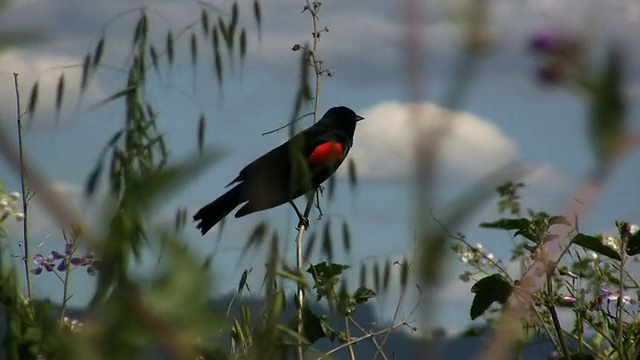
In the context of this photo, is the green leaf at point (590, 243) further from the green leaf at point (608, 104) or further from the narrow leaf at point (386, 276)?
the green leaf at point (608, 104)

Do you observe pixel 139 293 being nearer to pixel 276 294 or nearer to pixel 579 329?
pixel 276 294

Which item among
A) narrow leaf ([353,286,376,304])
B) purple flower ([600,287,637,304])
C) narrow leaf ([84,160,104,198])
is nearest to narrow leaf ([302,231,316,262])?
narrow leaf ([84,160,104,198])

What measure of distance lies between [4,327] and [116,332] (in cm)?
62

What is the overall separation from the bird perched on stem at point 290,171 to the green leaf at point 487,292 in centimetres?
32

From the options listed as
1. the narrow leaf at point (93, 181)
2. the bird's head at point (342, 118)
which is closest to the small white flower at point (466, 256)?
the narrow leaf at point (93, 181)

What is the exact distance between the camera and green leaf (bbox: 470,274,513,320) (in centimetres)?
165

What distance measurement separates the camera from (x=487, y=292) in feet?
5.48

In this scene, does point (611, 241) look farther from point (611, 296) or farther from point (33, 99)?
point (33, 99)

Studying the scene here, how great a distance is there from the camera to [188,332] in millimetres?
263

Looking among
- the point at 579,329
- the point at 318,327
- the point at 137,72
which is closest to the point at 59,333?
the point at 137,72

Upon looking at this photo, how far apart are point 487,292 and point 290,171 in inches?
47.3

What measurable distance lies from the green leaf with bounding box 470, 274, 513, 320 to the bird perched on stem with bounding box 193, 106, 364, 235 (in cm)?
32

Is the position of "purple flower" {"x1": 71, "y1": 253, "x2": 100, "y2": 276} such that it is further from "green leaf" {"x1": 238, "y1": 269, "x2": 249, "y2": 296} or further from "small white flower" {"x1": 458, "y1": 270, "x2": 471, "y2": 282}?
"small white flower" {"x1": 458, "y1": 270, "x2": 471, "y2": 282}

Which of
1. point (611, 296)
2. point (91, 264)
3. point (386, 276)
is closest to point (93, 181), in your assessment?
point (91, 264)
